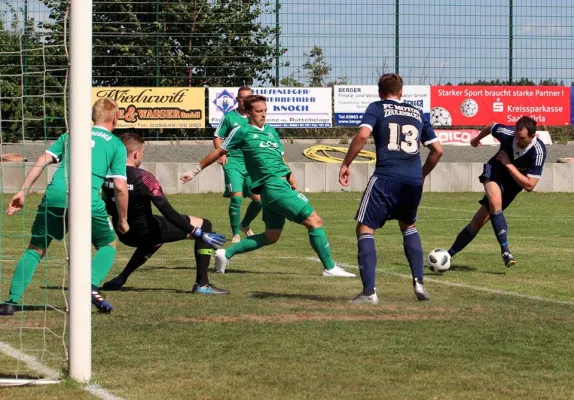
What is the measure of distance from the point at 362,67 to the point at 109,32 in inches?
243

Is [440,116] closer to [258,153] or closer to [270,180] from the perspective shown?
[258,153]

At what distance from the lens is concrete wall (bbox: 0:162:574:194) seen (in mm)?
25750

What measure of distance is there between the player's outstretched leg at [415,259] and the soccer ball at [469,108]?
19.3 metres

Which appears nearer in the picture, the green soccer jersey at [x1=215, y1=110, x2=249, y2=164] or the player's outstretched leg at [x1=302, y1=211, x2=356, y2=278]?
the player's outstretched leg at [x1=302, y1=211, x2=356, y2=278]

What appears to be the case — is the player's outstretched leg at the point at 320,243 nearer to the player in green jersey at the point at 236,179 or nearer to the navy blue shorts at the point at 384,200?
the navy blue shorts at the point at 384,200

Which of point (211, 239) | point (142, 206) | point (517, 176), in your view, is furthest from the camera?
point (517, 176)

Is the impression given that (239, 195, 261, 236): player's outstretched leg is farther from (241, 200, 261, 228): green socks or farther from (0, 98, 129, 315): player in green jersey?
(0, 98, 129, 315): player in green jersey

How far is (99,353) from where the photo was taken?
6688 millimetres

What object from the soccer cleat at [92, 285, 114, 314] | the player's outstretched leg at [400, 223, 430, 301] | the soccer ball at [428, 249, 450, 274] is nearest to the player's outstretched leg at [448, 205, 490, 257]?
the soccer ball at [428, 249, 450, 274]

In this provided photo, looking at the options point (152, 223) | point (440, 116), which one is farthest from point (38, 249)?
point (440, 116)

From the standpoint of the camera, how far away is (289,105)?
91.2ft

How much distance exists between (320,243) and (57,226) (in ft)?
10.4

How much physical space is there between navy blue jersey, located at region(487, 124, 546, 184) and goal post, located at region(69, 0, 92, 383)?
7302mm

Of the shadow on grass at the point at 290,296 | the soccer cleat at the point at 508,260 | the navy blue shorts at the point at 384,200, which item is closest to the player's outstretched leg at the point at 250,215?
Answer: the soccer cleat at the point at 508,260
